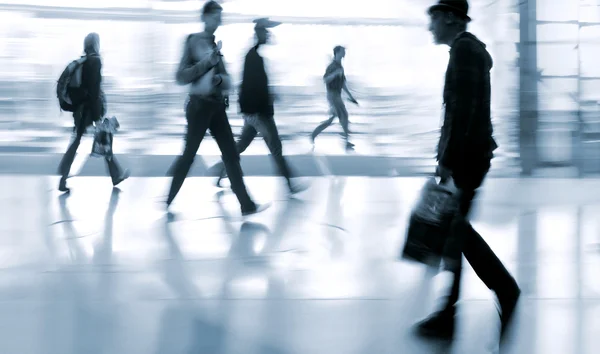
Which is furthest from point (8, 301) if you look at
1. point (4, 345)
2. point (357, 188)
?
point (357, 188)

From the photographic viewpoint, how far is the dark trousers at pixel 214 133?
21.8 feet

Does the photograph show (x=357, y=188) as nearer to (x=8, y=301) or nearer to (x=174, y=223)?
(x=174, y=223)

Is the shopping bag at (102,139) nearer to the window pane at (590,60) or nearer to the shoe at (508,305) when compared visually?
the shoe at (508,305)

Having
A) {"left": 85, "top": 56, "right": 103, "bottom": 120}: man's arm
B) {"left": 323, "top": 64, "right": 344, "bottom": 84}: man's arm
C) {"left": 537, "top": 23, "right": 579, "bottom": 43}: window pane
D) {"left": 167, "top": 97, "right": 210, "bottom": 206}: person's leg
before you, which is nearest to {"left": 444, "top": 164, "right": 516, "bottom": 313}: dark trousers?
{"left": 167, "top": 97, "right": 210, "bottom": 206}: person's leg

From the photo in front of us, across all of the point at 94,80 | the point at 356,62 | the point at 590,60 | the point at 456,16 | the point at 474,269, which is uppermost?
the point at 356,62

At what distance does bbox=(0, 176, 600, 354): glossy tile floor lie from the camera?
11.9 ft

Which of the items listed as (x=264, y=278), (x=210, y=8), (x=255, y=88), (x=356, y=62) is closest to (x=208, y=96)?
(x=210, y=8)

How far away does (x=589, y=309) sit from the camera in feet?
13.8

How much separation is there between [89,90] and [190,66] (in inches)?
77.3

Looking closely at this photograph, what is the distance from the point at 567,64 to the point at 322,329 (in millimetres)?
8896

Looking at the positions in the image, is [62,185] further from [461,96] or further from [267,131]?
[461,96]

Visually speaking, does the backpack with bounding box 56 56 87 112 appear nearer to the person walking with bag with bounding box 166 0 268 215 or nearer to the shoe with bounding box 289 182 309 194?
the person walking with bag with bounding box 166 0 268 215

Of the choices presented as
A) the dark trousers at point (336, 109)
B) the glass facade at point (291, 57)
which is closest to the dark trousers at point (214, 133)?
the dark trousers at point (336, 109)

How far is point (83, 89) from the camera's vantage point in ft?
26.4
